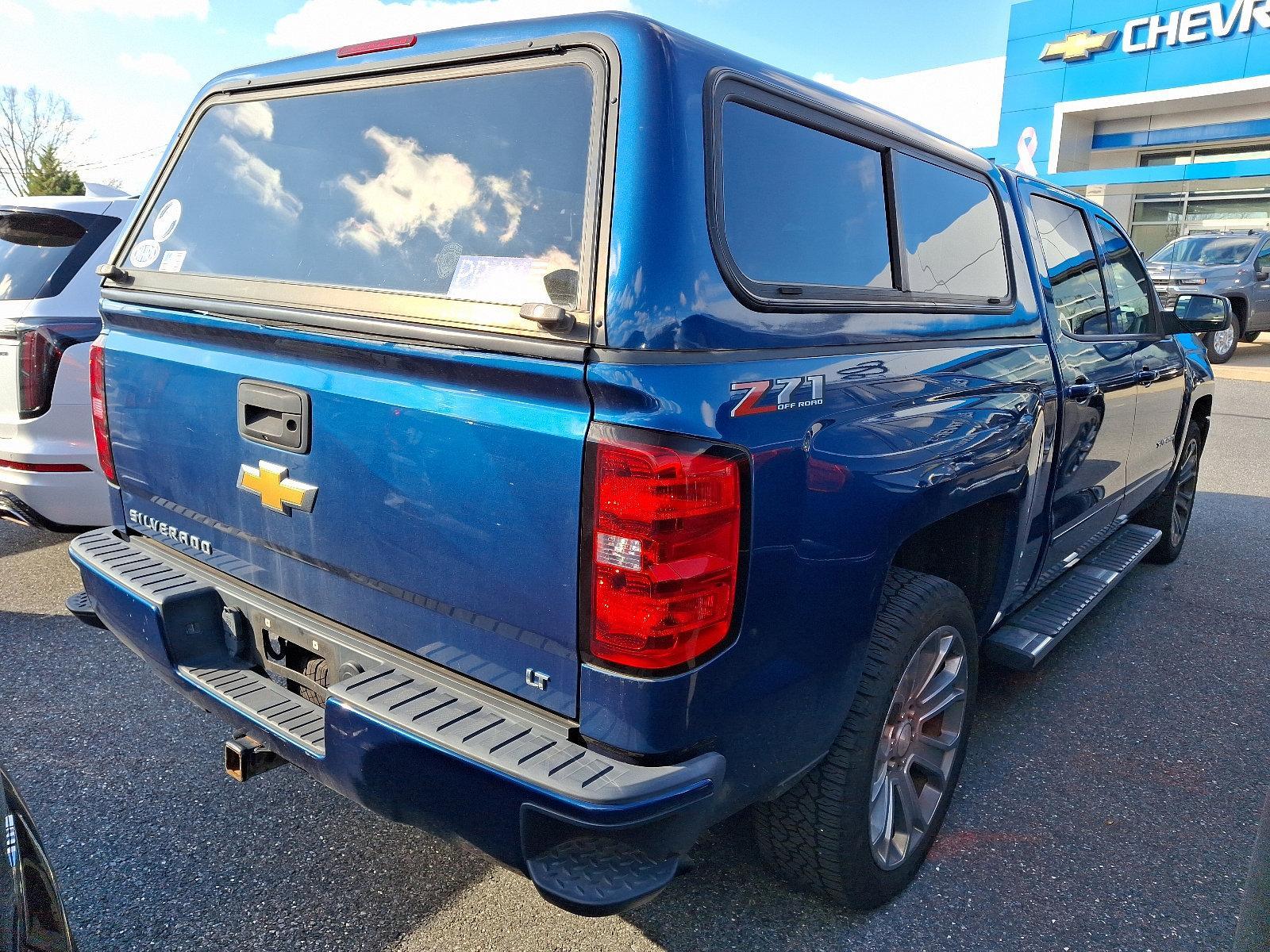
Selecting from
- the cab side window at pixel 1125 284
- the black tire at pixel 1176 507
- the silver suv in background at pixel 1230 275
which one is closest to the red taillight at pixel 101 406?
the cab side window at pixel 1125 284

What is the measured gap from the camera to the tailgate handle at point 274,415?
2.08m

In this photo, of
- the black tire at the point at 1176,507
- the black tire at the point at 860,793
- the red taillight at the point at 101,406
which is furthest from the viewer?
the black tire at the point at 1176,507

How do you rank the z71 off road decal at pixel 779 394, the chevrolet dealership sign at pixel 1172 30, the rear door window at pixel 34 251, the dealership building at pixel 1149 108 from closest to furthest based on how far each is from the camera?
1. the z71 off road decal at pixel 779 394
2. the rear door window at pixel 34 251
3. the chevrolet dealership sign at pixel 1172 30
4. the dealership building at pixel 1149 108

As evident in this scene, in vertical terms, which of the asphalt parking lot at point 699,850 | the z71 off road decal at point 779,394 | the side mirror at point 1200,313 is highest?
the side mirror at point 1200,313

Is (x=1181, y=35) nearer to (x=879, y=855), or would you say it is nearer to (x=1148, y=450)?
(x=1148, y=450)

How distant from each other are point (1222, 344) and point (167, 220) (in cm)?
1606

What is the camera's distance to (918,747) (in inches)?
103

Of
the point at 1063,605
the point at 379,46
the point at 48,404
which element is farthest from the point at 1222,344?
the point at 48,404

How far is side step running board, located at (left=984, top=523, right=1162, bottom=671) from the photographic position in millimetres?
3105

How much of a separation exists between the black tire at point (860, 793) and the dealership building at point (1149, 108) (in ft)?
77.6

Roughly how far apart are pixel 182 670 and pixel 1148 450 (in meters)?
4.14

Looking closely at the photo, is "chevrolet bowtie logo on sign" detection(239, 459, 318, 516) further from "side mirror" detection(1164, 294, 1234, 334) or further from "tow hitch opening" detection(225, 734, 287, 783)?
"side mirror" detection(1164, 294, 1234, 334)

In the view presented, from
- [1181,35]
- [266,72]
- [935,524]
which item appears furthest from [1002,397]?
[1181,35]

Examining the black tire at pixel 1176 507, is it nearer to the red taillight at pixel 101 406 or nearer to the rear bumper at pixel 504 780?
the rear bumper at pixel 504 780
